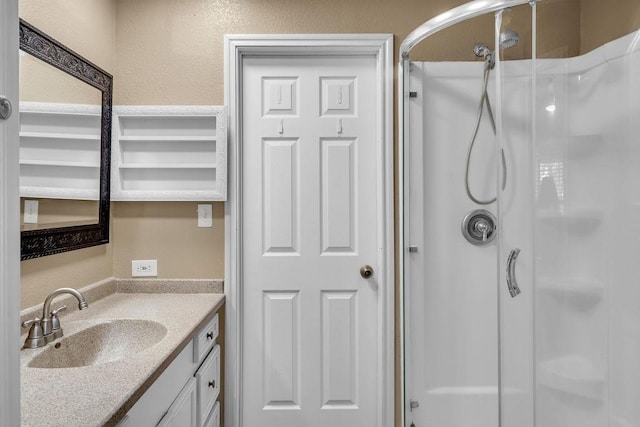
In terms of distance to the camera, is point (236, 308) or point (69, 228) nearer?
point (69, 228)

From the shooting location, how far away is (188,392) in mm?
1456

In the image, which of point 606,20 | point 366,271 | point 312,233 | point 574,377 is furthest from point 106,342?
point 606,20

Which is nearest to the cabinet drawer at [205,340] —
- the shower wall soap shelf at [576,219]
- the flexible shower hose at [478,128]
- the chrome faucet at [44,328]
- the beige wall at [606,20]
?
the chrome faucet at [44,328]

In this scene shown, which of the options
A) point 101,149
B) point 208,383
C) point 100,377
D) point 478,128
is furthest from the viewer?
point 101,149

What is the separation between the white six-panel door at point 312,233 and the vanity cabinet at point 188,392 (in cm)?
31

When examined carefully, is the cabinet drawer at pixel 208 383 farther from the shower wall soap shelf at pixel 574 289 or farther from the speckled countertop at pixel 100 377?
the shower wall soap shelf at pixel 574 289

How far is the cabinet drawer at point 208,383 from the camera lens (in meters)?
1.59

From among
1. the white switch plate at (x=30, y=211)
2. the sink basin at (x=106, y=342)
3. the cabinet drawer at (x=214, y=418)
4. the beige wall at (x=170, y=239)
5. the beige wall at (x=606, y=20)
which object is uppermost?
the beige wall at (x=606, y=20)

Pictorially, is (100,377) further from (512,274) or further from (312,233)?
(512,274)

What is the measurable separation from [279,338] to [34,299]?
1133 millimetres

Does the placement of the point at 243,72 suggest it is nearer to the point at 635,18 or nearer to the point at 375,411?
the point at 635,18

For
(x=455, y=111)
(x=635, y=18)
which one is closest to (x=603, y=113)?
(x=635, y=18)

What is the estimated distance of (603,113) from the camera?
130 centimetres

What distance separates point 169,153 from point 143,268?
0.63 metres
